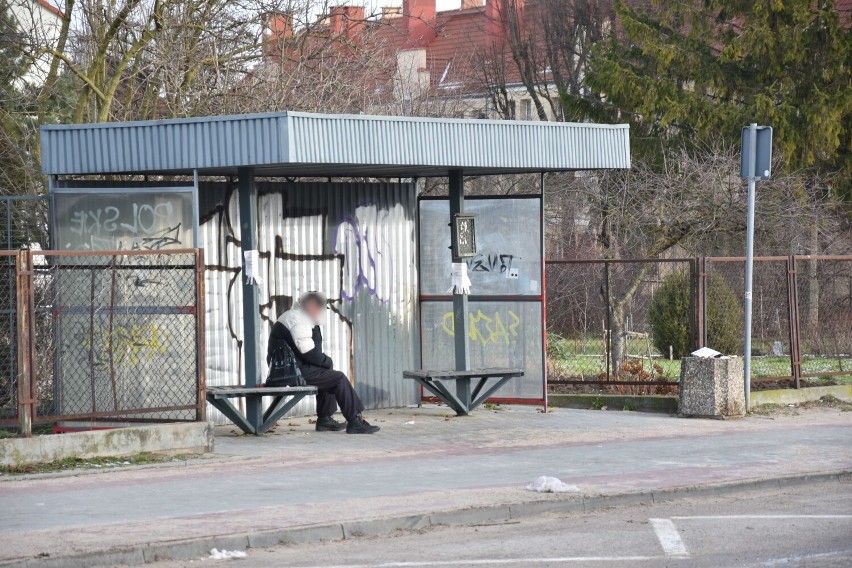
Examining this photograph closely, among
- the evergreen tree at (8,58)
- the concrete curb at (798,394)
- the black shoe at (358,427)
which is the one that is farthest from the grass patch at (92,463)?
the evergreen tree at (8,58)

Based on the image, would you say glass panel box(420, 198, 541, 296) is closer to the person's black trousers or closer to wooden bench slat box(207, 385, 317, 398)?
the person's black trousers

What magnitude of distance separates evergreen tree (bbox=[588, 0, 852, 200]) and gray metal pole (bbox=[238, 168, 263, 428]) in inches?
641

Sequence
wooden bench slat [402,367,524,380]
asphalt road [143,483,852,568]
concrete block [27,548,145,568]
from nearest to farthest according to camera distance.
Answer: concrete block [27,548,145,568] < asphalt road [143,483,852,568] < wooden bench slat [402,367,524,380]

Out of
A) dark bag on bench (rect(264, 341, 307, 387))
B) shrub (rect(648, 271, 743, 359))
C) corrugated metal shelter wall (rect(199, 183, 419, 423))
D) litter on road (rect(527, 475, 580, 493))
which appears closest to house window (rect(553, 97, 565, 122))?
shrub (rect(648, 271, 743, 359))

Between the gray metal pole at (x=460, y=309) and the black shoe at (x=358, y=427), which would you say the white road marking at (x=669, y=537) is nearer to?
the black shoe at (x=358, y=427)

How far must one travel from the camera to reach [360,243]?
14.6 meters

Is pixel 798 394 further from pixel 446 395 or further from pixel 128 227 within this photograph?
pixel 128 227

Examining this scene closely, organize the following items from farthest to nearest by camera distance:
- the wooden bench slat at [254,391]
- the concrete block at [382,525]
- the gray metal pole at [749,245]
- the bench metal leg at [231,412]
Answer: the gray metal pole at [749,245], the bench metal leg at [231,412], the wooden bench slat at [254,391], the concrete block at [382,525]

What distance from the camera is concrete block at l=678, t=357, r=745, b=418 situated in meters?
14.1

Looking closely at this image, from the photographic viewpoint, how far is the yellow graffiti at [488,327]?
14.8 m

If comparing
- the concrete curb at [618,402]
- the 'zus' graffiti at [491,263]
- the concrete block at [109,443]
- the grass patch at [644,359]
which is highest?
the 'zus' graffiti at [491,263]

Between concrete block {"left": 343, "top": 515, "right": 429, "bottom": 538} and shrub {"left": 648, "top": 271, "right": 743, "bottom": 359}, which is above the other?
shrub {"left": 648, "top": 271, "right": 743, "bottom": 359}

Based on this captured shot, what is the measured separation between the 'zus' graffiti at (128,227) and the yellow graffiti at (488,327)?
4.05 meters

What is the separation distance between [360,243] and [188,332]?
3.41 m
